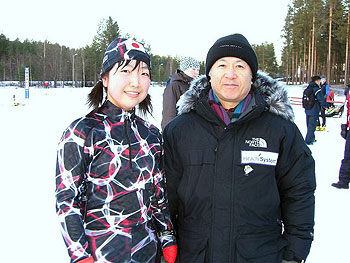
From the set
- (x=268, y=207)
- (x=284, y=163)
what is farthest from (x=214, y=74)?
(x=268, y=207)

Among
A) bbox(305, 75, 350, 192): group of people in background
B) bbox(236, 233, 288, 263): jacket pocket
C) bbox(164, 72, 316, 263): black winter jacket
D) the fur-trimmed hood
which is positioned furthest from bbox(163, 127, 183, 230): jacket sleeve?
bbox(305, 75, 350, 192): group of people in background

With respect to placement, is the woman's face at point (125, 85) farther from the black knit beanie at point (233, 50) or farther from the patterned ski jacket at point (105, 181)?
the black knit beanie at point (233, 50)

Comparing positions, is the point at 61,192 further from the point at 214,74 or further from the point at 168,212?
the point at 214,74

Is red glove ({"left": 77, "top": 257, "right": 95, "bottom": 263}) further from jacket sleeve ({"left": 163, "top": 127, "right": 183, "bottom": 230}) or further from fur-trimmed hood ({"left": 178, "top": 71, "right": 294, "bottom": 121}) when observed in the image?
fur-trimmed hood ({"left": 178, "top": 71, "right": 294, "bottom": 121})

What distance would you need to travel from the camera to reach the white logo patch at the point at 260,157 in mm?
1729

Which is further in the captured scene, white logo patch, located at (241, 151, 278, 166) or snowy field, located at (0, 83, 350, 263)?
snowy field, located at (0, 83, 350, 263)

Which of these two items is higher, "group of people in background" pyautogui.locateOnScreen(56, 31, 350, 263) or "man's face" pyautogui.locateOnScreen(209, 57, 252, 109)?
"man's face" pyautogui.locateOnScreen(209, 57, 252, 109)

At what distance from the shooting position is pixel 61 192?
152cm

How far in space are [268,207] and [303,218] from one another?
0.67 feet

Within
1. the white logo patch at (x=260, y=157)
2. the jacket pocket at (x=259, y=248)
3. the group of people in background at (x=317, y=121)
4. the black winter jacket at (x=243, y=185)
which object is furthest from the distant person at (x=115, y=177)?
the group of people in background at (x=317, y=121)

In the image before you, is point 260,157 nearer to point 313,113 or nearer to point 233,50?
point 233,50

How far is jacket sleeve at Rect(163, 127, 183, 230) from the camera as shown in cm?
188

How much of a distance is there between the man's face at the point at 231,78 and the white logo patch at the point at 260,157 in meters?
0.32

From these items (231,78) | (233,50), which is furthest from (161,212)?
(233,50)
